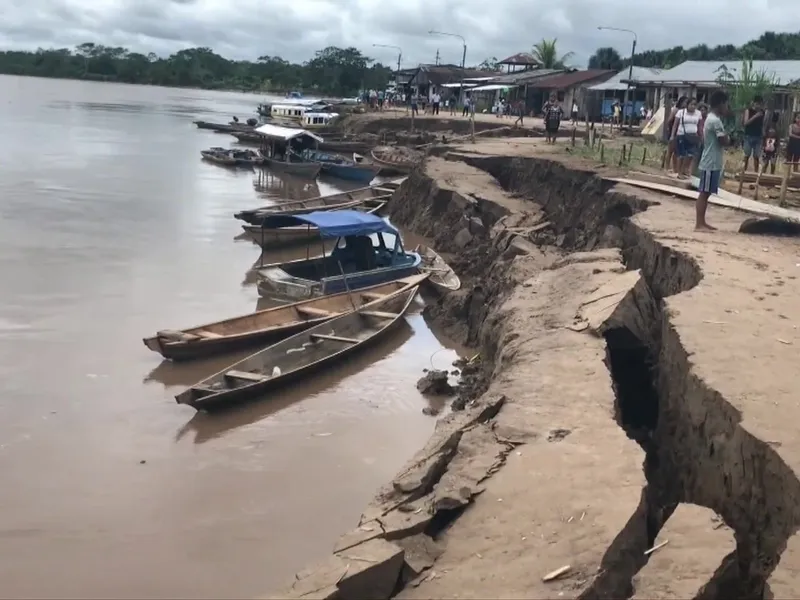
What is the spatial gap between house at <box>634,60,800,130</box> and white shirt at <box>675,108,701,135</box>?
819 cm


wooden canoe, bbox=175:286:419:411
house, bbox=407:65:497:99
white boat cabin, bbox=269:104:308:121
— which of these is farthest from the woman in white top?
white boat cabin, bbox=269:104:308:121

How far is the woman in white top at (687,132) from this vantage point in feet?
51.5

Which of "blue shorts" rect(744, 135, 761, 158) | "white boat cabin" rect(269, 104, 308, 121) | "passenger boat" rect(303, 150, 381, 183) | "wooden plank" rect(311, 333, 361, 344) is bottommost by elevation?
"wooden plank" rect(311, 333, 361, 344)

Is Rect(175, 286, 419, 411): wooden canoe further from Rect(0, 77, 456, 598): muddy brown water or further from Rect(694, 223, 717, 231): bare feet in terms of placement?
Rect(694, 223, 717, 231): bare feet

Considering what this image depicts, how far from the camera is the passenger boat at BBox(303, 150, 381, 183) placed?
110ft

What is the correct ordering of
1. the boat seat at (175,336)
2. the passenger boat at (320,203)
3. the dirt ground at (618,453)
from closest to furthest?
1. the dirt ground at (618,453)
2. the boat seat at (175,336)
3. the passenger boat at (320,203)

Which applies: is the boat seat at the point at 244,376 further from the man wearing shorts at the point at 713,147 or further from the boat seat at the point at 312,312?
the man wearing shorts at the point at 713,147

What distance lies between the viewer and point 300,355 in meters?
11.8

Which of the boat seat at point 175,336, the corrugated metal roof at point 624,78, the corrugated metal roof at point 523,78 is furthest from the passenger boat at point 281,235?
the corrugated metal roof at point 523,78

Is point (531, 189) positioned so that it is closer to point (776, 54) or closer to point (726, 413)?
point (726, 413)

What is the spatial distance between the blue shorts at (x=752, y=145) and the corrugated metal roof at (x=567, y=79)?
2631 centimetres

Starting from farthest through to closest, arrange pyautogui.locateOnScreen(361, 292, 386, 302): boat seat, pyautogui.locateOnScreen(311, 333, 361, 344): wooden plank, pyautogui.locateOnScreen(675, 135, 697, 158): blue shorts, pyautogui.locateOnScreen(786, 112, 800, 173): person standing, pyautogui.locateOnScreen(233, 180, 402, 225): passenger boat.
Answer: pyautogui.locateOnScreen(233, 180, 402, 225): passenger boat
pyautogui.locateOnScreen(675, 135, 697, 158): blue shorts
pyautogui.locateOnScreen(786, 112, 800, 173): person standing
pyautogui.locateOnScreen(361, 292, 386, 302): boat seat
pyautogui.locateOnScreen(311, 333, 361, 344): wooden plank

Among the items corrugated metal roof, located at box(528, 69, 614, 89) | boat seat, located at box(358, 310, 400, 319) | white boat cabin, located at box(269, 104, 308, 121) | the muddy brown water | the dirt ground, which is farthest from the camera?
white boat cabin, located at box(269, 104, 308, 121)

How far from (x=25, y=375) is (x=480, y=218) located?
1152cm
